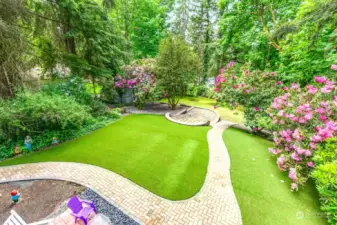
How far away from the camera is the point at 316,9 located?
17.1 feet

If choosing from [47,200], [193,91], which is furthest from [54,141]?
[193,91]

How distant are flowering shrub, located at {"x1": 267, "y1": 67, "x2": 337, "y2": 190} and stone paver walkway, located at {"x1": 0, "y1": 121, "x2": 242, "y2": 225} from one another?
1.87 metres

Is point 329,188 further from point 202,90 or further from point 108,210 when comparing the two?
point 202,90

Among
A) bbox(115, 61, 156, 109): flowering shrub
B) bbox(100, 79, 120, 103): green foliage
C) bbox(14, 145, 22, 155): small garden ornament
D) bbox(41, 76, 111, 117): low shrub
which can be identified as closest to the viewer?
bbox(14, 145, 22, 155): small garden ornament

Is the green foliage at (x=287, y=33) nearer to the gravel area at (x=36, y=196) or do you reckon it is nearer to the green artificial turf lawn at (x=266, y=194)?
the green artificial turf lawn at (x=266, y=194)

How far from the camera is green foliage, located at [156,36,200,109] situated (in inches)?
415

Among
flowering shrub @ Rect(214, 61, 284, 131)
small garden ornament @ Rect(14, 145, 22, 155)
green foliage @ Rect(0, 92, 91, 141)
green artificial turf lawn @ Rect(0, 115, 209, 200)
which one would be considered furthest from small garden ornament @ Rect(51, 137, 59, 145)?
flowering shrub @ Rect(214, 61, 284, 131)

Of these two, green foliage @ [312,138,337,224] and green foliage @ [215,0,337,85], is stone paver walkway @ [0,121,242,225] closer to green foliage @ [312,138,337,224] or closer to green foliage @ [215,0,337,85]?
green foliage @ [312,138,337,224]

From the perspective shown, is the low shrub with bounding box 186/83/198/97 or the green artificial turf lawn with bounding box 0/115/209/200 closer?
the green artificial turf lawn with bounding box 0/115/209/200

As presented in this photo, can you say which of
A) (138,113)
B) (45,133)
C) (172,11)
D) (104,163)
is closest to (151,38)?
(172,11)

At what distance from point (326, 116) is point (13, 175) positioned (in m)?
9.44

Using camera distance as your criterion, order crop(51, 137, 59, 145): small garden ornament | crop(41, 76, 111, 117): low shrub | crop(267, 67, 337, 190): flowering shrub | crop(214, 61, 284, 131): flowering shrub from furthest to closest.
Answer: crop(41, 76, 111, 117): low shrub, crop(214, 61, 284, 131): flowering shrub, crop(51, 137, 59, 145): small garden ornament, crop(267, 67, 337, 190): flowering shrub

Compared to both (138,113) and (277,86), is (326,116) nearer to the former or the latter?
(277,86)

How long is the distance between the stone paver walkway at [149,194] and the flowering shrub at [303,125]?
1.87m
